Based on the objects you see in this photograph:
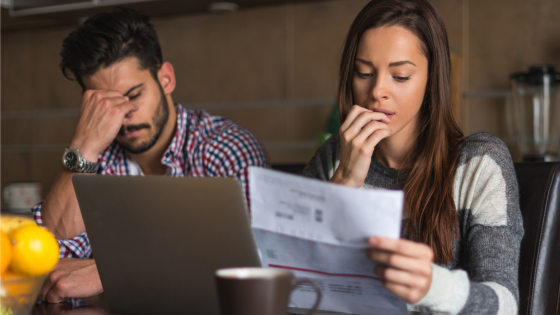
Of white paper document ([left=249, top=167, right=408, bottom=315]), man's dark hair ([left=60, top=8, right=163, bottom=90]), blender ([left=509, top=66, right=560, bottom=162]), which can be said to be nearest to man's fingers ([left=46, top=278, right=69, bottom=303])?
white paper document ([left=249, top=167, right=408, bottom=315])

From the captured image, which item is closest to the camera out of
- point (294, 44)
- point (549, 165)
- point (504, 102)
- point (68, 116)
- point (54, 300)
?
point (54, 300)

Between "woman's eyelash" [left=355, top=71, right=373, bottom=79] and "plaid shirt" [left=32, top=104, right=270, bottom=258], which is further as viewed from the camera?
"plaid shirt" [left=32, top=104, right=270, bottom=258]

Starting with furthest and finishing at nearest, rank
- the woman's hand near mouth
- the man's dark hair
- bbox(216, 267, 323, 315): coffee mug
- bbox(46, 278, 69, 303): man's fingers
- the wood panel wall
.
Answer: the wood panel wall < the man's dark hair < the woman's hand near mouth < bbox(46, 278, 69, 303): man's fingers < bbox(216, 267, 323, 315): coffee mug

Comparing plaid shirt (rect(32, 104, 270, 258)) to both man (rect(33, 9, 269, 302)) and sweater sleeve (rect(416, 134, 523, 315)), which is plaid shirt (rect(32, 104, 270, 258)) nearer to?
man (rect(33, 9, 269, 302))

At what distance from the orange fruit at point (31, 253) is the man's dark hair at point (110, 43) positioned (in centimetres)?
97

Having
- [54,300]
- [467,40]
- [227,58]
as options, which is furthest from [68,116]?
[54,300]

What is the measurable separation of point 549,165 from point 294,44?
7.44ft

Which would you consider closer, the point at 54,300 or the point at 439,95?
the point at 54,300

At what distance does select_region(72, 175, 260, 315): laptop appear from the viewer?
624 mm

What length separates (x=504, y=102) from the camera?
2621 millimetres

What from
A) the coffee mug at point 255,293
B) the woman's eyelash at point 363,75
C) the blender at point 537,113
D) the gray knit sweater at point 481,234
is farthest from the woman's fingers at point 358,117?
the blender at point 537,113

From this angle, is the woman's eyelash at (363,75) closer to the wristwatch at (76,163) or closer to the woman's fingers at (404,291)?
the woman's fingers at (404,291)

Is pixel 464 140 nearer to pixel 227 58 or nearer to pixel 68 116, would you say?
pixel 227 58

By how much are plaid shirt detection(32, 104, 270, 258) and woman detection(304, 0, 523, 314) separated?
1.24 ft
